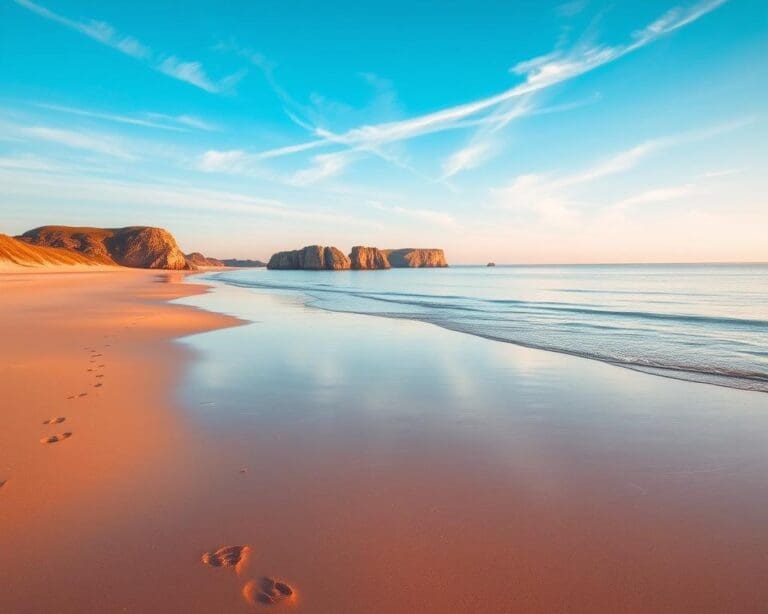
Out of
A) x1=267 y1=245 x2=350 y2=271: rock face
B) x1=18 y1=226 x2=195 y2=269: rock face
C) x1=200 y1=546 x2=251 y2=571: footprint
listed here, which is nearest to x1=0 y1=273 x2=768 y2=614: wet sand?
x1=200 y1=546 x2=251 y2=571: footprint

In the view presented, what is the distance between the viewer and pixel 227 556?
9.80 feet

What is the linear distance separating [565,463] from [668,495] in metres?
0.94

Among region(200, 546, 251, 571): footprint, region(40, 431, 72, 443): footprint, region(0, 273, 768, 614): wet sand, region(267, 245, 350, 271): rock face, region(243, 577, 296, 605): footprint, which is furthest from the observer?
region(267, 245, 350, 271): rock face

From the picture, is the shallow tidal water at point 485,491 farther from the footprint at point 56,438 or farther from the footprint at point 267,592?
the footprint at point 56,438

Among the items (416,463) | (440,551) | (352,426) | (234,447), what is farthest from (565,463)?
(234,447)

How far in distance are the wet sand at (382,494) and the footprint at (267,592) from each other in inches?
0.9

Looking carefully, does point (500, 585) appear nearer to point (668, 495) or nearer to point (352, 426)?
point (668, 495)

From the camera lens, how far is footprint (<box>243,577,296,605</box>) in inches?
102

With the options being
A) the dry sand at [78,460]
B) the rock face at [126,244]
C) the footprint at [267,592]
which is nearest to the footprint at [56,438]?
the dry sand at [78,460]

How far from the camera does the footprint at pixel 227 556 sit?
291 centimetres

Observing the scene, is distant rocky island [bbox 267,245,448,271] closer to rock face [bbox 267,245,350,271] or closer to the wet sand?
rock face [bbox 267,245,350,271]

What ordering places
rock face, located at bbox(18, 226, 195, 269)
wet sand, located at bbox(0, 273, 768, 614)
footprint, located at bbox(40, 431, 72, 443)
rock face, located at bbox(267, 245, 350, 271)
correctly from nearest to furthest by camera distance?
wet sand, located at bbox(0, 273, 768, 614), footprint, located at bbox(40, 431, 72, 443), rock face, located at bbox(18, 226, 195, 269), rock face, located at bbox(267, 245, 350, 271)

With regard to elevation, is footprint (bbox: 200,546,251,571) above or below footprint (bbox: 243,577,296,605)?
below

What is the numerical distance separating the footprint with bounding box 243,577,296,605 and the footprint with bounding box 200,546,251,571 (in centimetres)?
24
